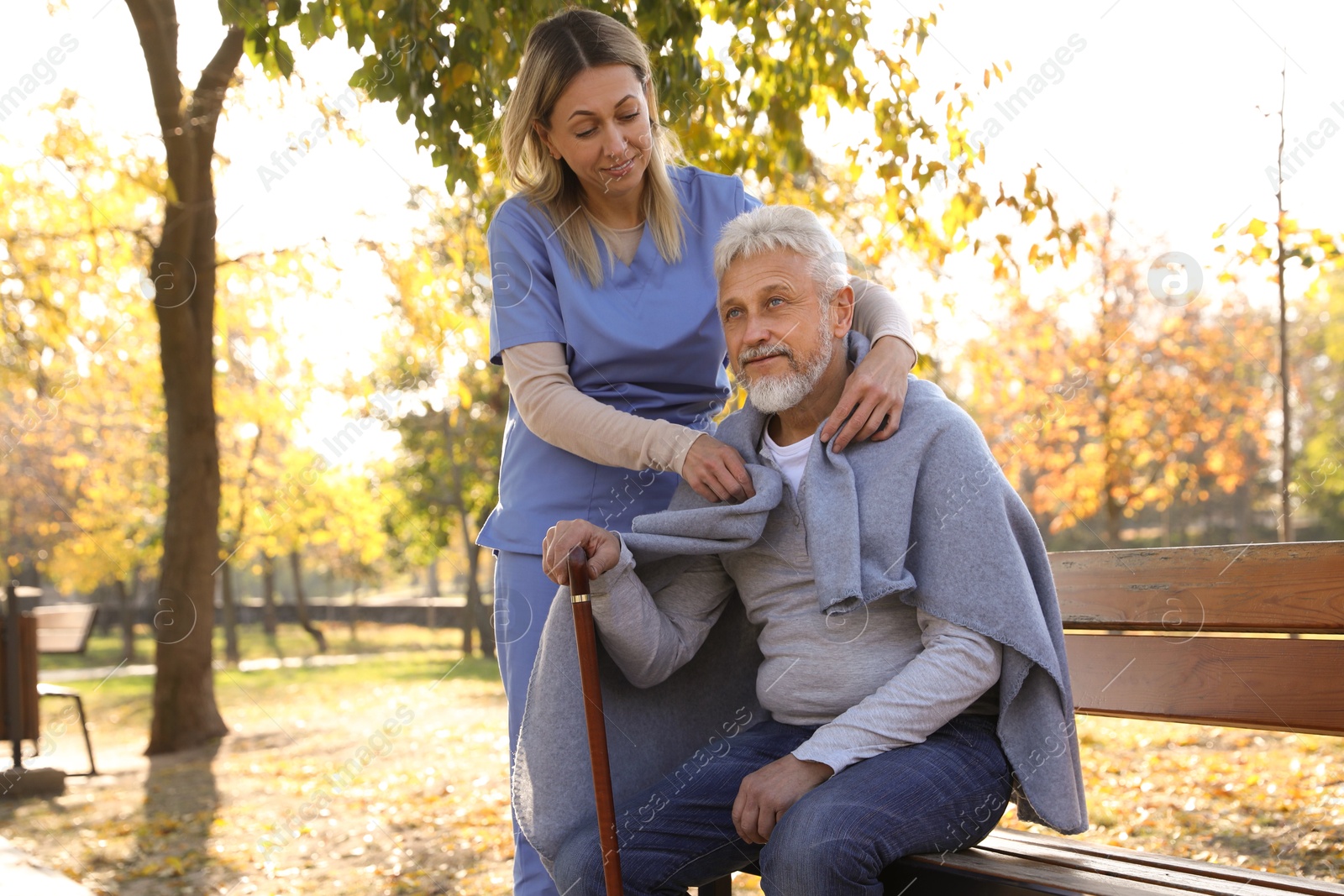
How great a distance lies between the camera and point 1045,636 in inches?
85.3

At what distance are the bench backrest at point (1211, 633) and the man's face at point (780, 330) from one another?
1.02m

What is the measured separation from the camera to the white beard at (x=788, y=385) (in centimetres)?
242

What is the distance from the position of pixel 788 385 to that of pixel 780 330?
0.12 m

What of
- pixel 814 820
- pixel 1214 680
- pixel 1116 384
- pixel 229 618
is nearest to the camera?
pixel 814 820

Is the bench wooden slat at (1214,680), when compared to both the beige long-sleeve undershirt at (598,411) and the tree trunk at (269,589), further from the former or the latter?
the tree trunk at (269,589)

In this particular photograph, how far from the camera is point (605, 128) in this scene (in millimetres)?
2516

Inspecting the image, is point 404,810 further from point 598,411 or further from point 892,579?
point 892,579

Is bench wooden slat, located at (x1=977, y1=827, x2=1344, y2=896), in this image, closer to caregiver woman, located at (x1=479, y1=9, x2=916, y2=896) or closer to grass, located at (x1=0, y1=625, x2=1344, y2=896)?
caregiver woman, located at (x1=479, y1=9, x2=916, y2=896)

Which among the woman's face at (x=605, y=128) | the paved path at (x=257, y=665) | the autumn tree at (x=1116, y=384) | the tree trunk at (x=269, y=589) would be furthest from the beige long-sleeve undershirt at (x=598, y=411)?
the tree trunk at (x=269, y=589)

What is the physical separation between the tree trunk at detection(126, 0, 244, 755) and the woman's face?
6.48 m

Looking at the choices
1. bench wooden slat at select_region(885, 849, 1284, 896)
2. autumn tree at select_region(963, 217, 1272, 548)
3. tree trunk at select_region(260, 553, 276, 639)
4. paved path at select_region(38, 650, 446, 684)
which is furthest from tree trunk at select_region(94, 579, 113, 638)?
bench wooden slat at select_region(885, 849, 1284, 896)

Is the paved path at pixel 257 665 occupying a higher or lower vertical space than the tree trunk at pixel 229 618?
lower

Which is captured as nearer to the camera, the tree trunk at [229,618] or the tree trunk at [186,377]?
the tree trunk at [186,377]

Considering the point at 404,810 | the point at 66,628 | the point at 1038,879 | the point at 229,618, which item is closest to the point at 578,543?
the point at 1038,879
